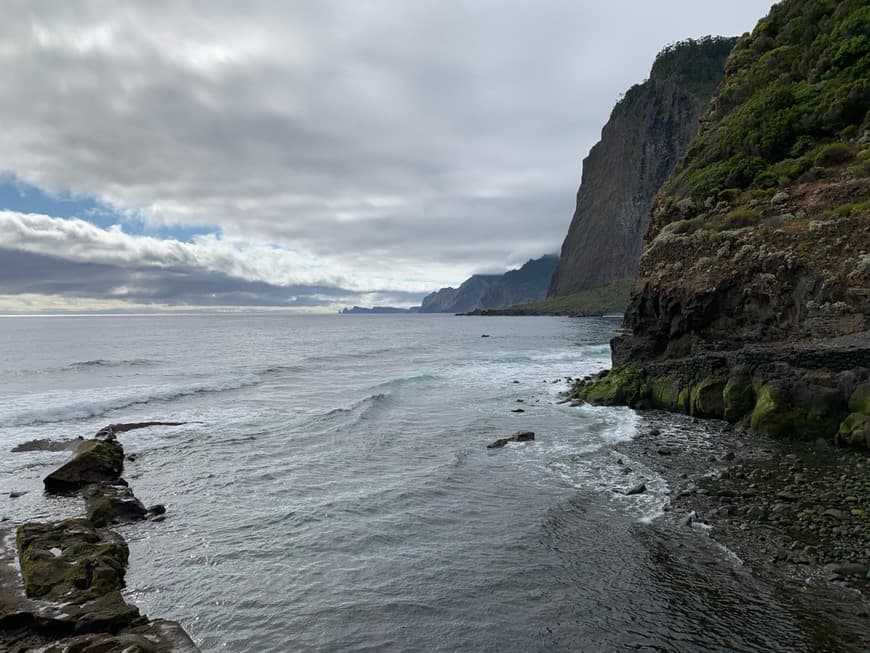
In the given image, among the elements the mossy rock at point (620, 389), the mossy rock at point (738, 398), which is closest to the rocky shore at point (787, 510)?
the mossy rock at point (738, 398)

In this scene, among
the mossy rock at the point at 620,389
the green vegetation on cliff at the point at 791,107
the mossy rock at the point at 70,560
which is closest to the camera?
the mossy rock at the point at 70,560

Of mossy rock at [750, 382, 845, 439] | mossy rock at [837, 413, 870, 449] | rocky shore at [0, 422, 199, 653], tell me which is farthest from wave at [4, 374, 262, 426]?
mossy rock at [837, 413, 870, 449]

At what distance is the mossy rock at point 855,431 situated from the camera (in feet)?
56.2

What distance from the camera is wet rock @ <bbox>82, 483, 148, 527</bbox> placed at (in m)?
15.4

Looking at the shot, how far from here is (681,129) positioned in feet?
614

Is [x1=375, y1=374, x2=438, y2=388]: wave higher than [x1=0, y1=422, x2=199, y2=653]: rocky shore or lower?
lower

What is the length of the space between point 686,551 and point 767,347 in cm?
1563

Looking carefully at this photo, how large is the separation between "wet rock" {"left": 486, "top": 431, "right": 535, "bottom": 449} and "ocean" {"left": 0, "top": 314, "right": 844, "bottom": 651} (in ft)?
2.86

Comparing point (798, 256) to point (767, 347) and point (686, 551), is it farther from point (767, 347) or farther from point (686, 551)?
point (686, 551)

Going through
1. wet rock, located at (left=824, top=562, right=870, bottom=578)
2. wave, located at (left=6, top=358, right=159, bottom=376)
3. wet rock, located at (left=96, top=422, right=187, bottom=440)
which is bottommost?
wet rock, located at (left=96, top=422, right=187, bottom=440)

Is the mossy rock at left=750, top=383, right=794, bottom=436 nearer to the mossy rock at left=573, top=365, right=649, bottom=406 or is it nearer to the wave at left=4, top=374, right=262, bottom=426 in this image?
the mossy rock at left=573, top=365, right=649, bottom=406

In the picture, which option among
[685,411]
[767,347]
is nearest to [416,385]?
[685,411]

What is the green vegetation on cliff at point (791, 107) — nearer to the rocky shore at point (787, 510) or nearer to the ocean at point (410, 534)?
the ocean at point (410, 534)

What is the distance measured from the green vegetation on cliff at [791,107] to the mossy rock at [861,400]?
1638 centimetres
